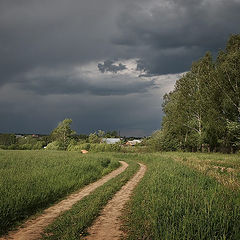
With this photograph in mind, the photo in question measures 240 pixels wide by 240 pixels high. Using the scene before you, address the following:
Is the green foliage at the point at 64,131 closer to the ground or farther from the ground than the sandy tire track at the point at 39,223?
farther from the ground

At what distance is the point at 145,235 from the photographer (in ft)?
19.4

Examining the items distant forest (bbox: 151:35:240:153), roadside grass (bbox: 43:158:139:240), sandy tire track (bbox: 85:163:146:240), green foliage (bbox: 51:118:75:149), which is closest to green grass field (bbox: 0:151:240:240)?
roadside grass (bbox: 43:158:139:240)

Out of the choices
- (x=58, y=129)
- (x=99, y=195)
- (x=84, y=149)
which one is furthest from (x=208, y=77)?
(x=58, y=129)

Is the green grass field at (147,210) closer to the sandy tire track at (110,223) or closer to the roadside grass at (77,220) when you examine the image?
the roadside grass at (77,220)

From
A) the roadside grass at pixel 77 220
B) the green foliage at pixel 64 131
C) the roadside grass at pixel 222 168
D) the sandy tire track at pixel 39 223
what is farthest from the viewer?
the green foliage at pixel 64 131

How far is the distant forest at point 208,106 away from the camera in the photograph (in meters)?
26.9

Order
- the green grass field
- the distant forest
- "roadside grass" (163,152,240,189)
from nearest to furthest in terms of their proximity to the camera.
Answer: the green grass field → "roadside grass" (163,152,240,189) → the distant forest

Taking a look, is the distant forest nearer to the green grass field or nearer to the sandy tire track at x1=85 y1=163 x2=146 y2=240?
the green grass field

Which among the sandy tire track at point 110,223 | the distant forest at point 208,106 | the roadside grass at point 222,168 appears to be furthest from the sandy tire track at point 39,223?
the distant forest at point 208,106

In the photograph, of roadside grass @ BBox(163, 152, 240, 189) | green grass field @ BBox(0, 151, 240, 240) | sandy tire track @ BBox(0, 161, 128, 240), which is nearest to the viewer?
green grass field @ BBox(0, 151, 240, 240)

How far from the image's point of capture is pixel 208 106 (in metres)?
31.2

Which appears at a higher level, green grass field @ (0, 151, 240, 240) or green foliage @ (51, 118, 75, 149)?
green foliage @ (51, 118, 75, 149)

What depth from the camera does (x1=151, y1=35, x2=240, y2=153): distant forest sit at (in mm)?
26906

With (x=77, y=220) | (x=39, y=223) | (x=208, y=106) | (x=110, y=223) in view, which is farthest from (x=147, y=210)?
(x=208, y=106)
